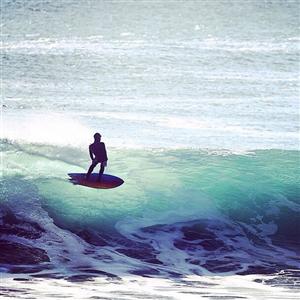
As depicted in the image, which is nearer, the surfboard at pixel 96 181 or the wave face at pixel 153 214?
the wave face at pixel 153 214

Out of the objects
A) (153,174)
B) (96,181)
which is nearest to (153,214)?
(96,181)

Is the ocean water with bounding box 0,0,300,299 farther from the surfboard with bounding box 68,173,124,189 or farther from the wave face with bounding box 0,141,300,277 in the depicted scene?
the surfboard with bounding box 68,173,124,189

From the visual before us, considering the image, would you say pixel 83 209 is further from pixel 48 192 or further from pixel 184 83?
pixel 184 83

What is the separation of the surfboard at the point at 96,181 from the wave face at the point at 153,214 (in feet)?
3.17

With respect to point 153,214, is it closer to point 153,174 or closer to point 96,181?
point 96,181

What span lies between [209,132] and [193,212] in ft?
38.0

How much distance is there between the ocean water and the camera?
121 ft

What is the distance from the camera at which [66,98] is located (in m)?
63.9

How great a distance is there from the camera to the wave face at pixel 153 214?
38469 mm

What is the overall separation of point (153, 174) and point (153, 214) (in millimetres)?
4620

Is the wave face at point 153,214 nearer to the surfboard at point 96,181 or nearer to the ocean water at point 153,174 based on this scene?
the ocean water at point 153,174

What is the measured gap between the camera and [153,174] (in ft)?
158

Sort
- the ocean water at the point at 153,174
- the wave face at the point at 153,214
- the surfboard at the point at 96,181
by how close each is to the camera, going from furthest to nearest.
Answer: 1. the surfboard at the point at 96,181
2. the wave face at the point at 153,214
3. the ocean water at the point at 153,174

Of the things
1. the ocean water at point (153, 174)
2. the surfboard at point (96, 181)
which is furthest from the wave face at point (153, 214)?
the surfboard at point (96, 181)
